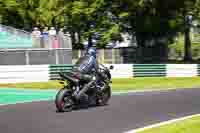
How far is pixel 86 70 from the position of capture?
14734 millimetres

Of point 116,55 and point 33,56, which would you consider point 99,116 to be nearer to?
point 33,56

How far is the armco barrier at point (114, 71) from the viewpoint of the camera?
27.2 metres

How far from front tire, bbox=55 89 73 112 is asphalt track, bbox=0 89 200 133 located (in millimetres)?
202

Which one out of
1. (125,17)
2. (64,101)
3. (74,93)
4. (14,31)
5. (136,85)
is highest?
(125,17)

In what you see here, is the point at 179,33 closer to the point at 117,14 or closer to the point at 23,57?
the point at 117,14

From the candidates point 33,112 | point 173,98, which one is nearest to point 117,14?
point 173,98

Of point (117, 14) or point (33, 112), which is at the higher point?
point (117, 14)

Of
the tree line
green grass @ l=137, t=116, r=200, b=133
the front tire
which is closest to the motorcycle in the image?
the front tire

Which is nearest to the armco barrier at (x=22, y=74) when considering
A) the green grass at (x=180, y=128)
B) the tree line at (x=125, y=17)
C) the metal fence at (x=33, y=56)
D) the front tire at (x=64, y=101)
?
the metal fence at (x=33, y=56)

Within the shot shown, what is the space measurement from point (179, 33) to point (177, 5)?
4.53m

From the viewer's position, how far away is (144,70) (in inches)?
1249

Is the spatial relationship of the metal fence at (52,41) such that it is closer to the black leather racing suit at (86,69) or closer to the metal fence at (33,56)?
the metal fence at (33,56)

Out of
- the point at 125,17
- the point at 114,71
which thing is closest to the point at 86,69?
the point at 114,71

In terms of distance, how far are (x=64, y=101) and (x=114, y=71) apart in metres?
16.6
